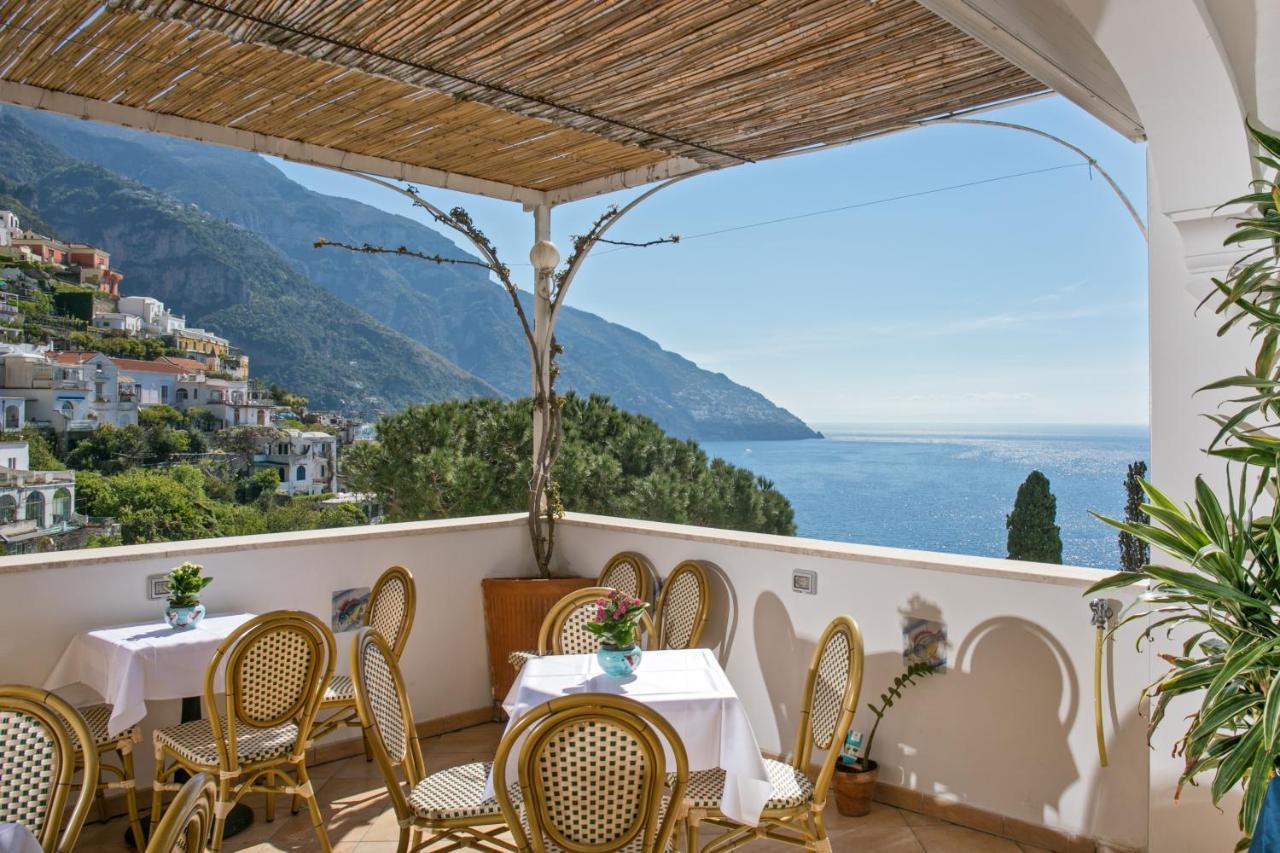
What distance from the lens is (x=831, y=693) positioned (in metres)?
3.08

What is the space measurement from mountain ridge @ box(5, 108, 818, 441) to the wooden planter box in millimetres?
5713

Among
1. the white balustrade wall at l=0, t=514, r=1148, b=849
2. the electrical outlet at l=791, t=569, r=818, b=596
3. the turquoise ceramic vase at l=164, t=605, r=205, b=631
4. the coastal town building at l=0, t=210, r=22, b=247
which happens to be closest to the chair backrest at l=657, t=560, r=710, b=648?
the white balustrade wall at l=0, t=514, r=1148, b=849

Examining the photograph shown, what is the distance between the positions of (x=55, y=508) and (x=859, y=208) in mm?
40000

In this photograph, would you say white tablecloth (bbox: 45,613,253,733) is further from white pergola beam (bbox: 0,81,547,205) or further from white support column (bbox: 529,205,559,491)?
white support column (bbox: 529,205,559,491)

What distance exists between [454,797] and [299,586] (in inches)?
75.4

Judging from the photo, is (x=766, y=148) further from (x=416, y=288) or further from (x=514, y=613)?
(x=416, y=288)

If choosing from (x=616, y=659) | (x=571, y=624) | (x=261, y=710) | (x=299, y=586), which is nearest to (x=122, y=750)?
(x=261, y=710)

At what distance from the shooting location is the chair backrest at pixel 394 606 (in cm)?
413

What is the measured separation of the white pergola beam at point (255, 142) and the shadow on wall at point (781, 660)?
114 inches

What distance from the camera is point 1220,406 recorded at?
2.66 m

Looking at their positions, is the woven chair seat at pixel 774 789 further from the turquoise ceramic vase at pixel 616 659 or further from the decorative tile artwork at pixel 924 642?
the decorative tile artwork at pixel 924 642

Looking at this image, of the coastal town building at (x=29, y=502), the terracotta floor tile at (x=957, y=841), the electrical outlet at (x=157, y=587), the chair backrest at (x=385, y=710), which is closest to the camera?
the chair backrest at (x=385, y=710)

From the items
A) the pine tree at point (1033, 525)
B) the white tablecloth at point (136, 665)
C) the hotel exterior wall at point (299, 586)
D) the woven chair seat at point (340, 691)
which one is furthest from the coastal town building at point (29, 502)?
the pine tree at point (1033, 525)

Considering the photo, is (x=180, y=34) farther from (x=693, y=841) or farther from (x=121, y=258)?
(x=121, y=258)
